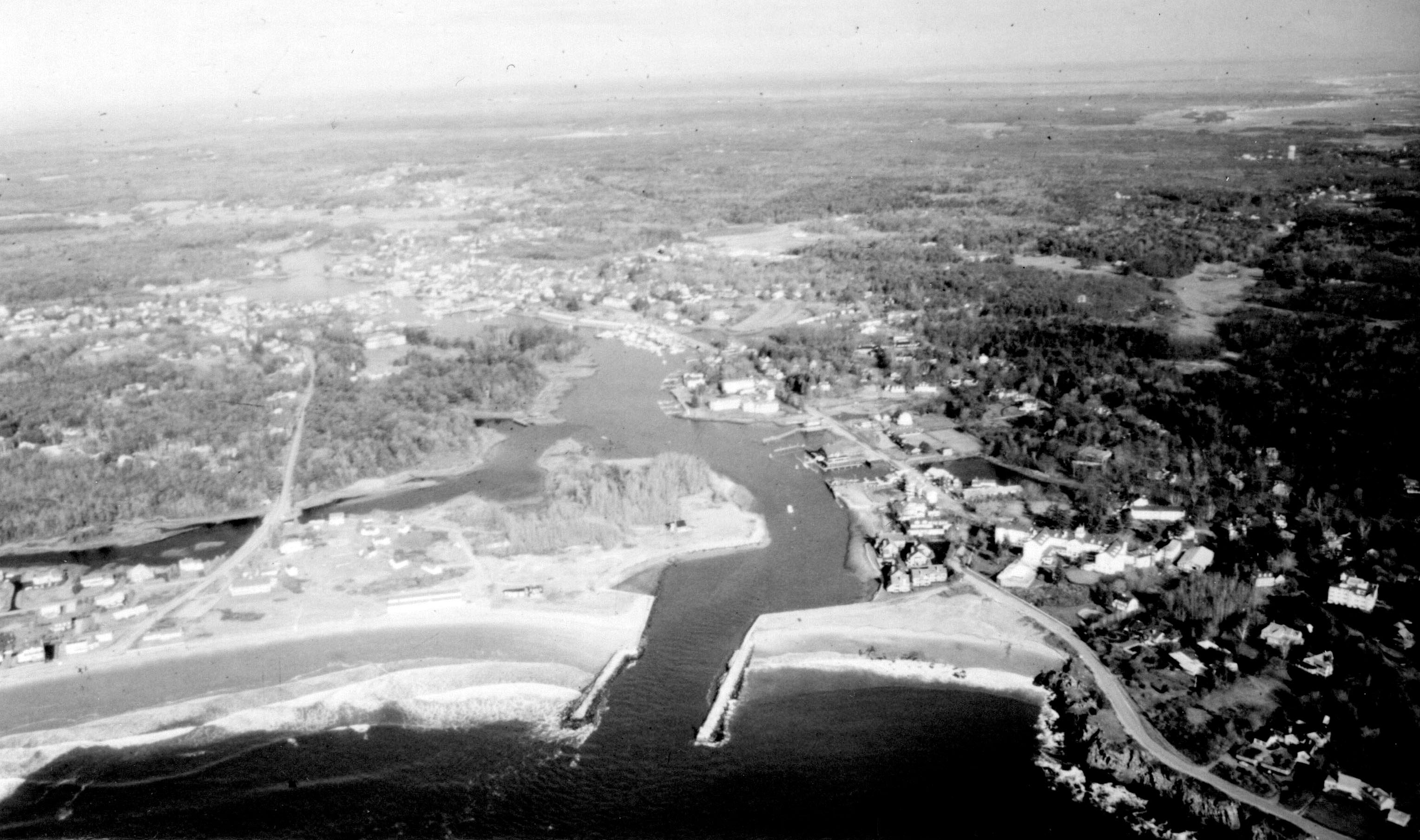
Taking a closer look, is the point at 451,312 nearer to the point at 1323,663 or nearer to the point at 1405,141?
the point at 1323,663

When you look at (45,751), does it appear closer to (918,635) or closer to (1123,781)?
(918,635)

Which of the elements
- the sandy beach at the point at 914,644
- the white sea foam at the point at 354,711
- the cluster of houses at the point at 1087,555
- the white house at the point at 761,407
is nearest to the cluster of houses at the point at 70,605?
the white sea foam at the point at 354,711

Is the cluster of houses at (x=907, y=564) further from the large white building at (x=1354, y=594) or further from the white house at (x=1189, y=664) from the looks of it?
the large white building at (x=1354, y=594)

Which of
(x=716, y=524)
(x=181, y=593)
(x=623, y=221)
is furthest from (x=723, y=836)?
(x=623, y=221)

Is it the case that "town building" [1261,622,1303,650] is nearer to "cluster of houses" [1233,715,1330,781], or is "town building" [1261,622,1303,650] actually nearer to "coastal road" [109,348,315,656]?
"cluster of houses" [1233,715,1330,781]

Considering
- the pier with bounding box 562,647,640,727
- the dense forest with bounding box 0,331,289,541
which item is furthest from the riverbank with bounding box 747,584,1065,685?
the dense forest with bounding box 0,331,289,541

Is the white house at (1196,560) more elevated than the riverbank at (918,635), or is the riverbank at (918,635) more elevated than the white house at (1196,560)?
the white house at (1196,560)
